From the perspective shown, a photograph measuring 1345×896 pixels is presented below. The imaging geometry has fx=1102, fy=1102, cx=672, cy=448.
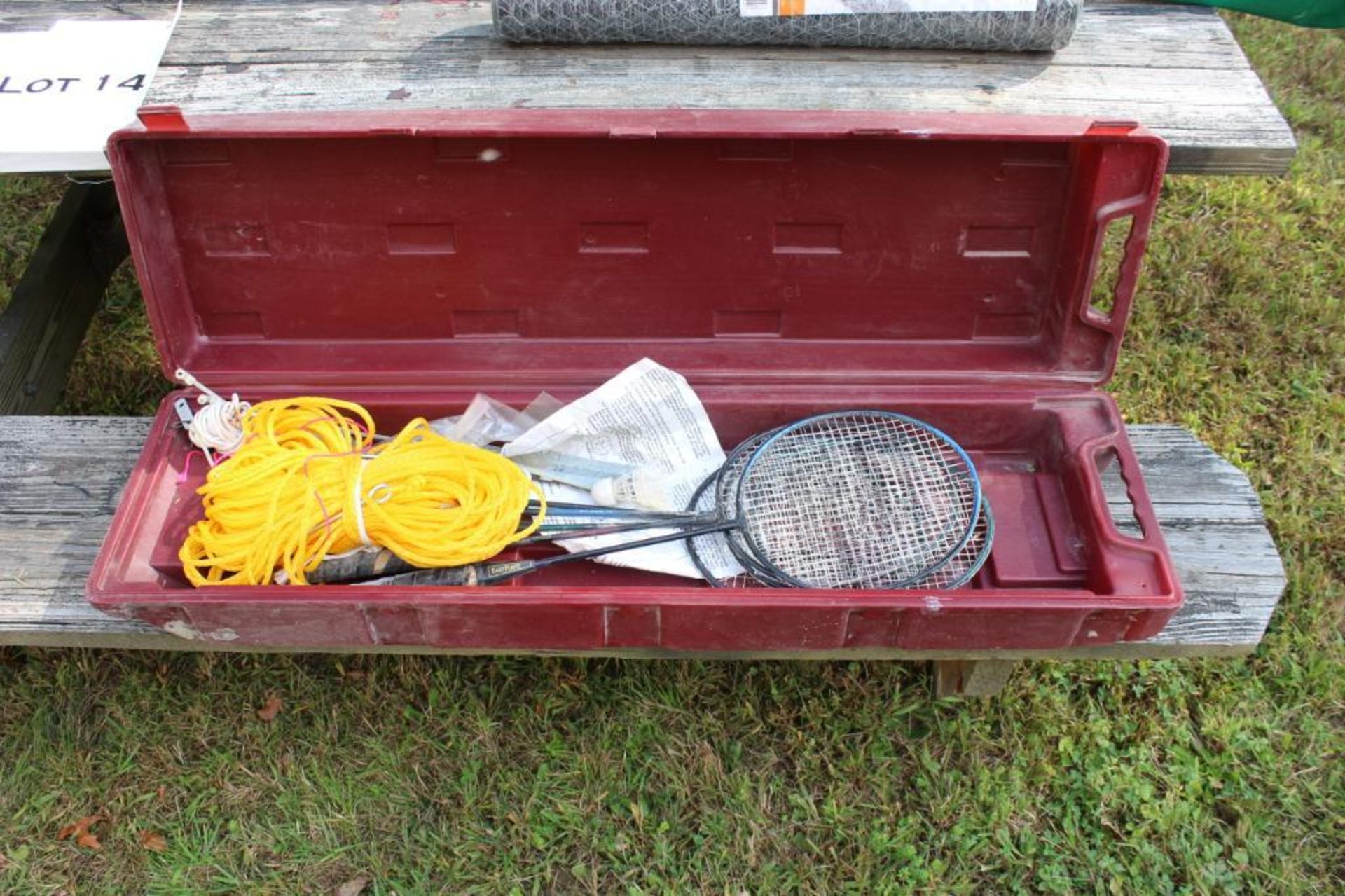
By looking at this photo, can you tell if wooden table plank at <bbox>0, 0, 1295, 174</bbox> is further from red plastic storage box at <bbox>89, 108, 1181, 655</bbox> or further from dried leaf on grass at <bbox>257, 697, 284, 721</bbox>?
dried leaf on grass at <bbox>257, 697, 284, 721</bbox>

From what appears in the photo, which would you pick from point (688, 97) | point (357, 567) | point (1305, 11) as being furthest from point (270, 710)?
point (1305, 11)

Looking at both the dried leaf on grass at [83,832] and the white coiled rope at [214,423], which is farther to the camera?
the dried leaf on grass at [83,832]

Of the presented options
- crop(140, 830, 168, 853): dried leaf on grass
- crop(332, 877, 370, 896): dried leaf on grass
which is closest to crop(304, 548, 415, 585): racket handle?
crop(332, 877, 370, 896): dried leaf on grass

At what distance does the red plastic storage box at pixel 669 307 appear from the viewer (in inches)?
83.6

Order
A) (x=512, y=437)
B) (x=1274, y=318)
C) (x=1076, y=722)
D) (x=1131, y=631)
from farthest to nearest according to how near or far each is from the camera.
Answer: (x=1274, y=318)
(x=1076, y=722)
(x=512, y=437)
(x=1131, y=631)

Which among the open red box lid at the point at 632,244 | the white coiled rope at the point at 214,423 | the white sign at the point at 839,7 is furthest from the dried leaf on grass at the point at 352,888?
the white sign at the point at 839,7

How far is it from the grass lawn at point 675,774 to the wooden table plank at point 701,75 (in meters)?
1.37

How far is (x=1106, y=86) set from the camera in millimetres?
2738

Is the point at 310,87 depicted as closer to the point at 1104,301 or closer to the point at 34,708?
the point at 34,708

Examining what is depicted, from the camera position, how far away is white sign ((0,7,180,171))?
2732mm

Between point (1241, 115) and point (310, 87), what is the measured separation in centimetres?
227

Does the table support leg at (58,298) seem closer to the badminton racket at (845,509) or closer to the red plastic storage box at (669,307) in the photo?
the red plastic storage box at (669,307)

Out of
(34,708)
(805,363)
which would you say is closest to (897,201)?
(805,363)

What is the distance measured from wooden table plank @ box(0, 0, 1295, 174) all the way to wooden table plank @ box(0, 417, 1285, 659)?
2.54 ft
